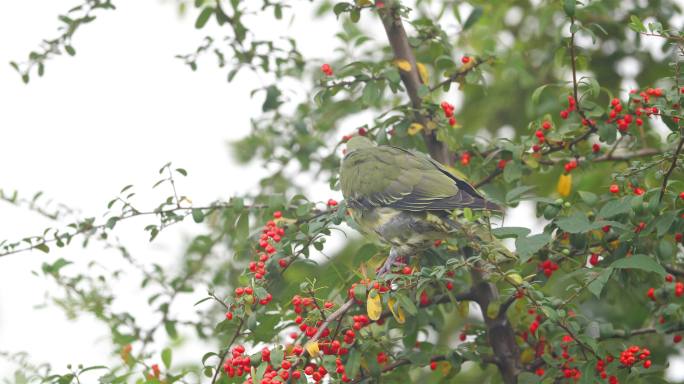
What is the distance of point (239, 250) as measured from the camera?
3.45 meters

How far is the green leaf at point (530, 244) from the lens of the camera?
8.72 ft

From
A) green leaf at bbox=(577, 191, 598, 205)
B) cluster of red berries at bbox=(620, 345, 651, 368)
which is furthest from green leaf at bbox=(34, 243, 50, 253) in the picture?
Answer: cluster of red berries at bbox=(620, 345, 651, 368)

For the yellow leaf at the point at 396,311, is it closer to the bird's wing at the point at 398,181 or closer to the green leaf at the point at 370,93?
the bird's wing at the point at 398,181

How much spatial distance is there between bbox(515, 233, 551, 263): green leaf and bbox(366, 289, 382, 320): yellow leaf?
487 mm

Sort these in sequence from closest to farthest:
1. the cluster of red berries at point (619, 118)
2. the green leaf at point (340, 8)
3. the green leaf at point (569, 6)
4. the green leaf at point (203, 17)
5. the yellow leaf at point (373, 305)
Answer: the yellow leaf at point (373, 305)
the green leaf at point (569, 6)
the cluster of red berries at point (619, 118)
the green leaf at point (340, 8)
the green leaf at point (203, 17)

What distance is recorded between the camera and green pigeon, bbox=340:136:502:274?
11.2ft

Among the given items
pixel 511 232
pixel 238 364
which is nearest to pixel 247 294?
pixel 238 364

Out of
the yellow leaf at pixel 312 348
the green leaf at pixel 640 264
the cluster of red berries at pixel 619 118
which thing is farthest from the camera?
the cluster of red berries at pixel 619 118

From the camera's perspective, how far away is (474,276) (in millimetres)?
3385

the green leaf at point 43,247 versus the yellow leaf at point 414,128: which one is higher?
the yellow leaf at point 414,128

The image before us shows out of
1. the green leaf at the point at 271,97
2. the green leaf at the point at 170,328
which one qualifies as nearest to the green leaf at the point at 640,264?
the green leaf at the point at 271,97

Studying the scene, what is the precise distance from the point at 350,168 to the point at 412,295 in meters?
1.06

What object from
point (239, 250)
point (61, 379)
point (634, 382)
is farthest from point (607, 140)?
point (61, 379)

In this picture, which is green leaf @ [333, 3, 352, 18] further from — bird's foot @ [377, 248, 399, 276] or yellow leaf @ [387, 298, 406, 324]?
yellow leaf @ [387, 298, 406, 324]
